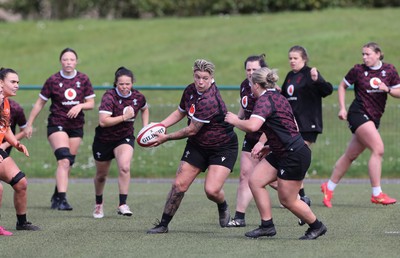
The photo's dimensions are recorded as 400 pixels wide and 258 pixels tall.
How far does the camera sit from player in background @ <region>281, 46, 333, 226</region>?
40.1 feet

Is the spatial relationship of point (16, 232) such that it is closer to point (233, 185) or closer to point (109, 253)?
point (109, 253)

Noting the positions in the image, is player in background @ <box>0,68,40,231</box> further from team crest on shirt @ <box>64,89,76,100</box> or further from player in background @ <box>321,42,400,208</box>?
player in background @ <box>321,42,400,208</box>

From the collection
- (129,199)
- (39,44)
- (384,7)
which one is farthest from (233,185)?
(384,7)

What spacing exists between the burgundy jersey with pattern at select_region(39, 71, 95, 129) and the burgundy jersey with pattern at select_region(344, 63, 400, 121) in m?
3.56

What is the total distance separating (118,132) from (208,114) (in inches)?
81.5

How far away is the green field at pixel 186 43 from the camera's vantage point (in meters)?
25.7

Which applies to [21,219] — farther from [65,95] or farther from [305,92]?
[305,92]

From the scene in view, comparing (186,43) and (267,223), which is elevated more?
(267,223)

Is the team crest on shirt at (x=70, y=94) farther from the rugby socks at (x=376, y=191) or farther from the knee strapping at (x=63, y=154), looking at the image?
the rugby socks at (x=376, y=191)

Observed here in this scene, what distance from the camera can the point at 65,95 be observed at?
515 inches

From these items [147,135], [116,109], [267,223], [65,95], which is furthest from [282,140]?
[65,95]

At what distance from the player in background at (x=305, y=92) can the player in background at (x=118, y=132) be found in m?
1.88

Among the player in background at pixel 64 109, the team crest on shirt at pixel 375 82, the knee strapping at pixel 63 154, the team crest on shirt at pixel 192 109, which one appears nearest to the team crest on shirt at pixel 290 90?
the team crest on shirt at pixel 375 82

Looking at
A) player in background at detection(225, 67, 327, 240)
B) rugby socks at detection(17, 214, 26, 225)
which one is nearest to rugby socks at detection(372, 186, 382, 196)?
player in background at detection(225, 67, 327, 240)
